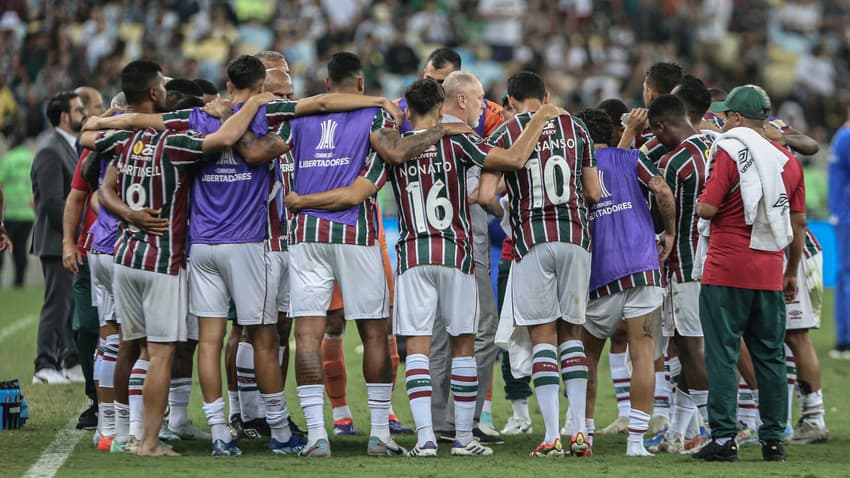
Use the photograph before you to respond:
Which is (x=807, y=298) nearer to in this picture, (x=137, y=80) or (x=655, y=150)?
(x=655, y=150)

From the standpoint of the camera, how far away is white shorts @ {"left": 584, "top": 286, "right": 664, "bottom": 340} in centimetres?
819

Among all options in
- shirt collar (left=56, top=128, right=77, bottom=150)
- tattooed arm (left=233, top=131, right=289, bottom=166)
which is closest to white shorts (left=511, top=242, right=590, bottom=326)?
tattooed arm (left=233, top=131, right=289, bottom=166)

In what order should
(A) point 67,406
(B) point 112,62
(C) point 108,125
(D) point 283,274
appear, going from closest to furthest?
1. (C) point 108,125
2. (D) point 283,274
3. (A) point 67,406
4. (B) point 112,62

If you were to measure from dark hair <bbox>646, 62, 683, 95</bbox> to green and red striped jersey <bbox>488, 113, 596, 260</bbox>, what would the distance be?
127 cm

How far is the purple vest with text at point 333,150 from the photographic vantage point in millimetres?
8125

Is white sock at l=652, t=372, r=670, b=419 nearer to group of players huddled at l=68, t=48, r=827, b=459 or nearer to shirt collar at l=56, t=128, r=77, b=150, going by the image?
group of players huddled at l=68, t=48, r=827, b=459

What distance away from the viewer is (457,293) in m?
8.06

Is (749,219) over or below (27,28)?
below

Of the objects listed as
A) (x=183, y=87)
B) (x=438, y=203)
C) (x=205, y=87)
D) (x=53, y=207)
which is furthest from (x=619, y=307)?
(x=53, y=207)

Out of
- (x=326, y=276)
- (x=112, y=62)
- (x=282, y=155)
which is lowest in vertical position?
(x=326, y=276)

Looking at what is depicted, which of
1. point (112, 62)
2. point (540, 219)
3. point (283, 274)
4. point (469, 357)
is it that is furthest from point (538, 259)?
point (112, 62)

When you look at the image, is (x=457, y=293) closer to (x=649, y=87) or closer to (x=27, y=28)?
(x=649, y=87)

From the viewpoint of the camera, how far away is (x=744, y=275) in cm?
771

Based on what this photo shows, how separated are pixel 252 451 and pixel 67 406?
279 cm
